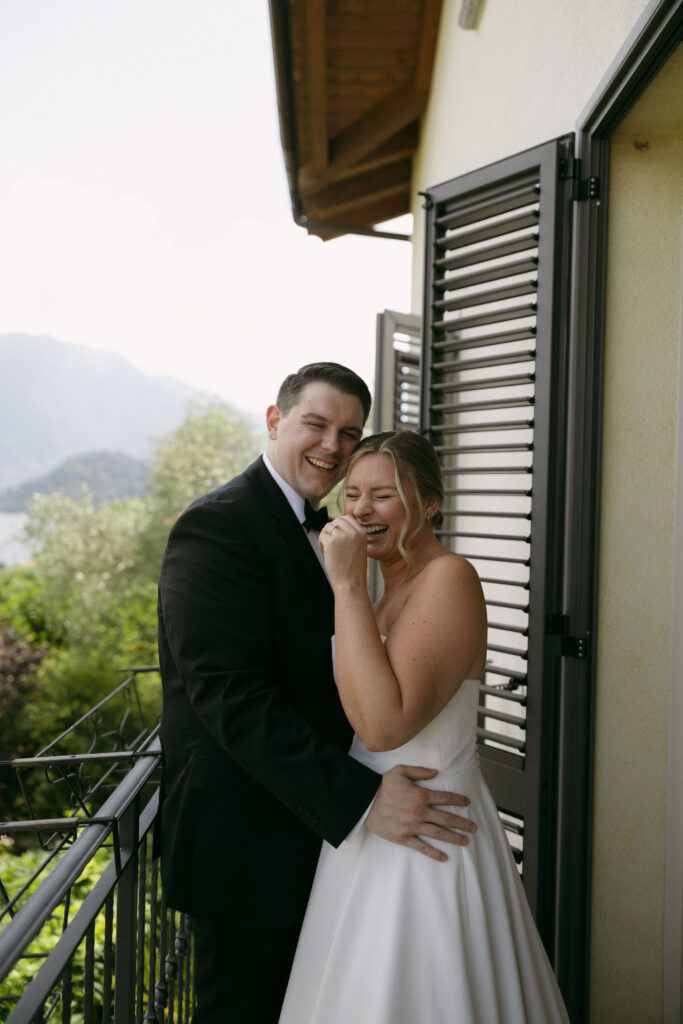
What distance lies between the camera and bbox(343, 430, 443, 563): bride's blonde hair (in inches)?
67.6

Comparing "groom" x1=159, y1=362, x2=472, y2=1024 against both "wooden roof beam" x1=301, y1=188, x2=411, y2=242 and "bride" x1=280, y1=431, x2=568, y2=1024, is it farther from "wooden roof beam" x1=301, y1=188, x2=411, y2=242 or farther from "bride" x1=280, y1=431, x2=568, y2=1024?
"wooden roof beam" x1=301, y1=188, x2=411, y2=242

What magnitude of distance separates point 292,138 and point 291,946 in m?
5.77

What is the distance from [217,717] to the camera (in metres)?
1.53

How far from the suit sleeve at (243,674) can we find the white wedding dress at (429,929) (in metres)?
0.11

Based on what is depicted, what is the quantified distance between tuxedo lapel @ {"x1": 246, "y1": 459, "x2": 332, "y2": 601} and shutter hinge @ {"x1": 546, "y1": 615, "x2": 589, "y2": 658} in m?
0.68

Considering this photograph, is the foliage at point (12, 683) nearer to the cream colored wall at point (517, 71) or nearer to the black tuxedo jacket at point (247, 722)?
the cream colored wall at point (517, 71)

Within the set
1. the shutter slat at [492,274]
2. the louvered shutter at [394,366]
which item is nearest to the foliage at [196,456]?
the louvered shutter at [394,366]

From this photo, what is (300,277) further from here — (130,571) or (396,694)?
(396,694)

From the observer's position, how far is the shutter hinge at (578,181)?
82.0 inches

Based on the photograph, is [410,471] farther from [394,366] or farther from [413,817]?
[394,366]

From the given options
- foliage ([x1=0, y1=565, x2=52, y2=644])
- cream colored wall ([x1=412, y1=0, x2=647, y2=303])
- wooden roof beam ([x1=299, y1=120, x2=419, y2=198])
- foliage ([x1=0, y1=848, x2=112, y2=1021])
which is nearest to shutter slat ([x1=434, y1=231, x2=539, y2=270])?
cream colored wall ([x1=412, y1=0, x2=647, y2=303])

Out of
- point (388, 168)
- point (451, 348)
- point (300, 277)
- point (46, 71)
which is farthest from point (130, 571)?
point (46, 71)

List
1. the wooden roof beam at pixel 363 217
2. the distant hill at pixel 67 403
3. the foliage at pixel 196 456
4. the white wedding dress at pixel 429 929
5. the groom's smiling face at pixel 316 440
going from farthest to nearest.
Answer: the distant hill at pixel 67 403 < the foliage at pixel 196 456 < the wooden roof beam at pixel 363 217 < the groom's smiling face at pixel 316 440 < the white wedding dress at pixel 429 929

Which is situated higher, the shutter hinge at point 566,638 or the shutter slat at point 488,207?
the shutter slat at point 488,207
